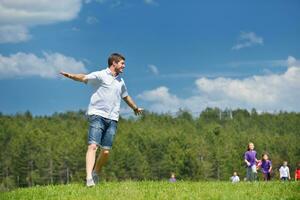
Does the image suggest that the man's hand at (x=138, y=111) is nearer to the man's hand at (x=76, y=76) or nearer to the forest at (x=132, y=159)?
the man's hand at (x=76, y=76)

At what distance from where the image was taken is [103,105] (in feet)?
44.1

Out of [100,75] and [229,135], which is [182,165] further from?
[100,75]

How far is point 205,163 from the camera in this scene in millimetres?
150625

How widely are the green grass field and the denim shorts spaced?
3.12ft

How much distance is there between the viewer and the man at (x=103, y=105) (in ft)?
43.9

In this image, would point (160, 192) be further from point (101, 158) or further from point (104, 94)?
point (104, 94)

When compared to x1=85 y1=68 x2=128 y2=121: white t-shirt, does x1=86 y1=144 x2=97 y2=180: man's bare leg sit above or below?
below

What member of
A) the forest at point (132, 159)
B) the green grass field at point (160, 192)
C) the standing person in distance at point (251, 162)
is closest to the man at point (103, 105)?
the green grass field at point (160, 192)

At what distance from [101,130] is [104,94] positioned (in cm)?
A: 77

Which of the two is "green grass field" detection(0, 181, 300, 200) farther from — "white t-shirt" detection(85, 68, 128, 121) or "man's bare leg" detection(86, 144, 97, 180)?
"white t-shirt" detection(85, 68, 128, 121)

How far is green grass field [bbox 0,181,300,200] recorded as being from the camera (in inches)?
453

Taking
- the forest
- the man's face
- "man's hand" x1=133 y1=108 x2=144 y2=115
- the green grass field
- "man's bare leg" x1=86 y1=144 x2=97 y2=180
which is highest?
the forest

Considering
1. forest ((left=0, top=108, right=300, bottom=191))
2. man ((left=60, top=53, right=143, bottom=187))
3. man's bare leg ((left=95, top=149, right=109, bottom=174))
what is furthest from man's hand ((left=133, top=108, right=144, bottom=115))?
forest ((left=0, top=108, right=300, bottom=191))

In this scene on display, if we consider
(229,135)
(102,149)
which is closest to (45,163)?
(229,135)
